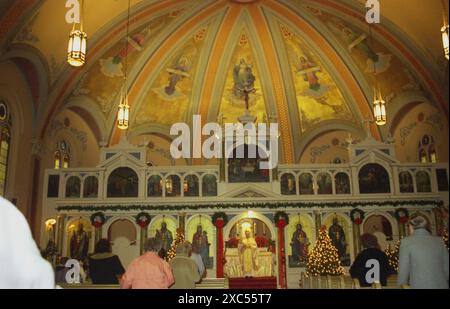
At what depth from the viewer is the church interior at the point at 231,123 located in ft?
55.5

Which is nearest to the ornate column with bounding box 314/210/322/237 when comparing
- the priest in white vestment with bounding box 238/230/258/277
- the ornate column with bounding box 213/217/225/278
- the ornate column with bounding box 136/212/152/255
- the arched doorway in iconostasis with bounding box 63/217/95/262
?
the priest in white vestment with bounding box 238/230/258/277

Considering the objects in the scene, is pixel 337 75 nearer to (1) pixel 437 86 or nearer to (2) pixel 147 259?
(1) pixel 437 86

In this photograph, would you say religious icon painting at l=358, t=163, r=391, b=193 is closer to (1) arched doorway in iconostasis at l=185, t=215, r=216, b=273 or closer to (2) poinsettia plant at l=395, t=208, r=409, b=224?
(2) poinsettia plant at l=395, t=208, r=409, b=224

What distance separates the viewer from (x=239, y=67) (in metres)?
23.0

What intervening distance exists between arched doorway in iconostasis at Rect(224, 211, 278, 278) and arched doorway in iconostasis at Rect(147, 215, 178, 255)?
1.95m

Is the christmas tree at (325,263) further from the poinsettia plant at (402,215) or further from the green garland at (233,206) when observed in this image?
the poinsettia plant at (402,215)

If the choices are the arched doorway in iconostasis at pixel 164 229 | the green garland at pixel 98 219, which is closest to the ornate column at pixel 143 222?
the arched doorway in iconostasis at pixel 164 229

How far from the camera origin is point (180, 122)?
23750 millimetres

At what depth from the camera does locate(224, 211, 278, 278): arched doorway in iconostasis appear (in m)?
16.6

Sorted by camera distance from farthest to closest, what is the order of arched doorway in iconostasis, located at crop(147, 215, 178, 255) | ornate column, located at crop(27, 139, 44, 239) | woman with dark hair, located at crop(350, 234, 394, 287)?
1. arched doorway in iconostasis, located at crop(147, 215, 178, 255)
2. ornate column, located at crop(27, 139, 44, 239)
3. woman with dark hair, located at crop(350, 234, 394, 287)

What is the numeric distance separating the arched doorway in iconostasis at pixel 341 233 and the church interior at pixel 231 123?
52 mm

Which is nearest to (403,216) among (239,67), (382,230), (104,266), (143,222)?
(382,230)

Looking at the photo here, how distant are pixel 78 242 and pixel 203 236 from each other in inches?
178
